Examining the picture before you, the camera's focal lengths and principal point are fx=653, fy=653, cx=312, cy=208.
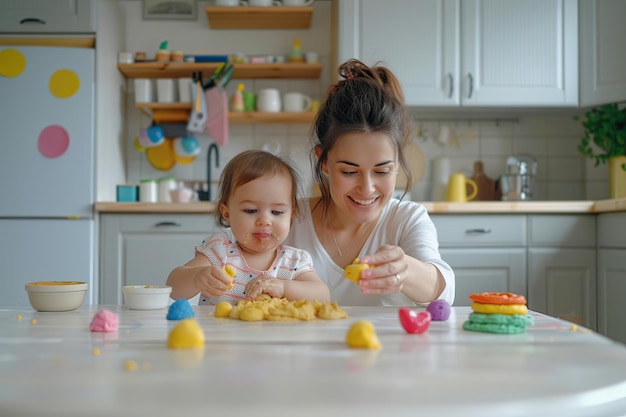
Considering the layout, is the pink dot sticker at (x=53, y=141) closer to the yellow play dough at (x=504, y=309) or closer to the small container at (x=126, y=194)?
the small container at (x=126, y=194)

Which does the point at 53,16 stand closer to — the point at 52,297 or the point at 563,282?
the point at 52,297

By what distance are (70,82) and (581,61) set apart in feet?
8.21

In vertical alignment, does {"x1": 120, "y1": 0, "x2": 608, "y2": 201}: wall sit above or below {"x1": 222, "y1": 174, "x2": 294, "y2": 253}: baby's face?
above

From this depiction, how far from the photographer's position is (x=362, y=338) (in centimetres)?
75

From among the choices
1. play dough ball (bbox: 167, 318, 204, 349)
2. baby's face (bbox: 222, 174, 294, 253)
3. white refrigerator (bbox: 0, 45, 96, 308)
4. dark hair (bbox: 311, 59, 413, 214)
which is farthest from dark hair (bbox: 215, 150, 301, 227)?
white refrigerator (bbox: 0, 45, 96, 308)

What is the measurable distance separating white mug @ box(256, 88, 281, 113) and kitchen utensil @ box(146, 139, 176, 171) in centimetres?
55

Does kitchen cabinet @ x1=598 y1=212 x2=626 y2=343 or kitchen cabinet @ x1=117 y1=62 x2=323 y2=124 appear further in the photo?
kitchen cabinet @ x1=117 y1=62 x2=323 y2=124

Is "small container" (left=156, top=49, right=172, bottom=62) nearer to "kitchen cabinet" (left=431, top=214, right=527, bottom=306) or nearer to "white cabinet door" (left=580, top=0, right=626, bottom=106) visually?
"kitchen cabinet" (left=431, top=214, right=527, bottom=306)

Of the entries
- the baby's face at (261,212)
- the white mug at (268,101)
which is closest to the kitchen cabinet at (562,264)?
the white mug at (268,101)

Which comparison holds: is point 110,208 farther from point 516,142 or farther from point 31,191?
point 516,142

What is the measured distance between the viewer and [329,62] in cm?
365

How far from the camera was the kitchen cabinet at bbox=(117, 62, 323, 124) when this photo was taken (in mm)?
3424

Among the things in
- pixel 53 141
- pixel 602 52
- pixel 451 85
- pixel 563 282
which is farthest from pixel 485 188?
pixel 53 141

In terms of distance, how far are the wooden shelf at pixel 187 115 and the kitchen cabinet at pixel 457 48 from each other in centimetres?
42
